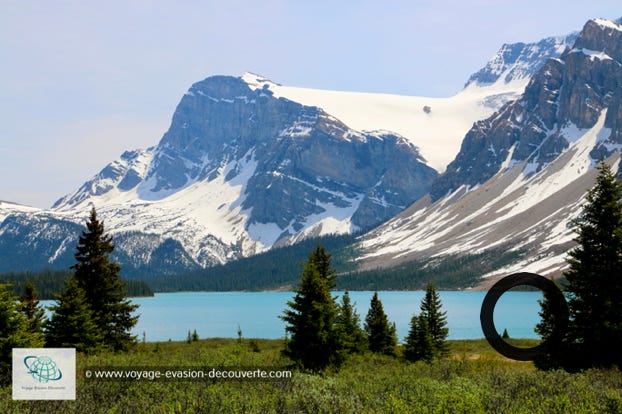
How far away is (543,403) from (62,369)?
12.0 metres

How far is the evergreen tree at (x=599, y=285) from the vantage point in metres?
26.0

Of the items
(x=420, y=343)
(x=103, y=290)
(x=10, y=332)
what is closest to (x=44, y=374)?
(x=10, y=332)

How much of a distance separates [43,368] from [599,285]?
902 inches

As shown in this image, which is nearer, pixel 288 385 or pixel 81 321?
pixel 288 385

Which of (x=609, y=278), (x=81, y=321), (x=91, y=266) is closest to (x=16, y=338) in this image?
(x=81, y=321)

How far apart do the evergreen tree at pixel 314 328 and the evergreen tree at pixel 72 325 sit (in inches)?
452

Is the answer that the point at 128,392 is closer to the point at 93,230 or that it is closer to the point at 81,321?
the point at 81,321

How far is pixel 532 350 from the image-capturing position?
2452cm

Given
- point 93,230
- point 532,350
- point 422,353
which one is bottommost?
point 422,353

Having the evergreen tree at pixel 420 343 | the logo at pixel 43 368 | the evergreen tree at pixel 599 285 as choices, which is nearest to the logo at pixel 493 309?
the evergreen tree at pixel 599 285

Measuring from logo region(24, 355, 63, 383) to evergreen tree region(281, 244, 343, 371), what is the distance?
538 inches

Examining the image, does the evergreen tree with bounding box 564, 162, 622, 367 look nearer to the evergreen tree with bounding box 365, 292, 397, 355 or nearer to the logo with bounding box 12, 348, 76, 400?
the logo with bounding box 12, 348, 76, 400

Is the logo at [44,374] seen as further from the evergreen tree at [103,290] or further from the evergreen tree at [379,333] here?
the evergreen tree at [379,333]

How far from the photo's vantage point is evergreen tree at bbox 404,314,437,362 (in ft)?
163
